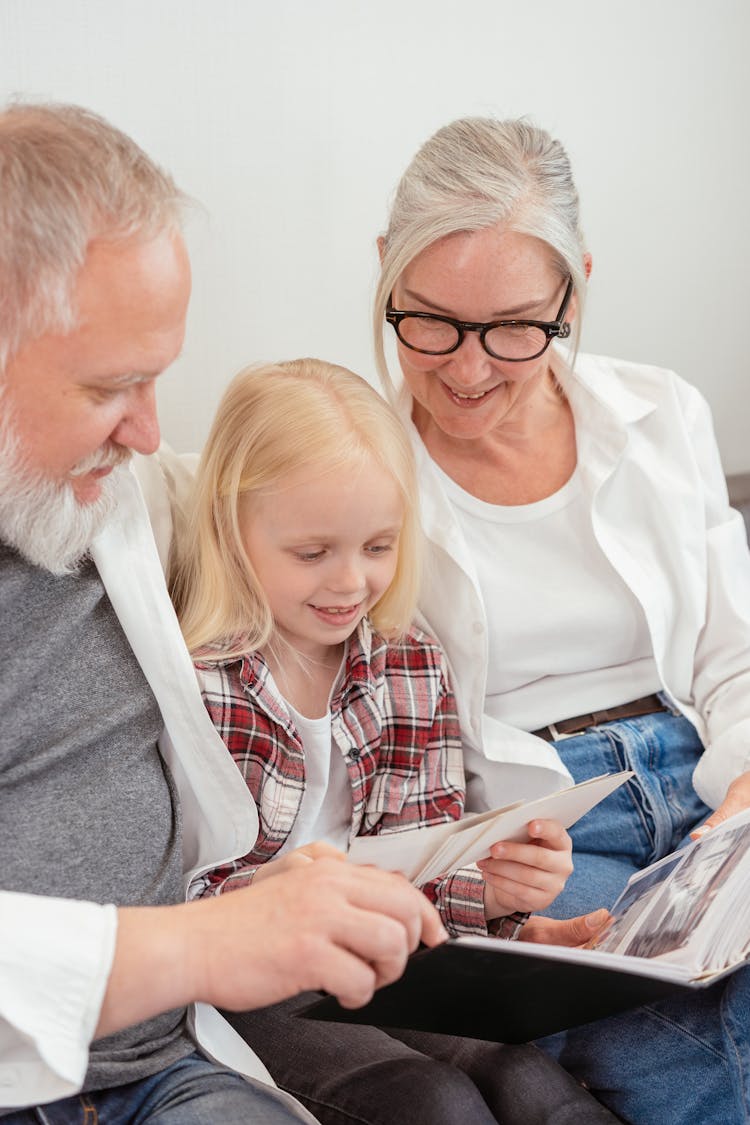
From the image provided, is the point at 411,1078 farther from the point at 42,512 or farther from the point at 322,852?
the point at 42,512

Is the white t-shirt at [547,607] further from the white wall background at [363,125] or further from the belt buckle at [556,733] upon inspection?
the white wall background at [363,125]

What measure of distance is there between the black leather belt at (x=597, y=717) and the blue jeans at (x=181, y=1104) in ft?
2.37

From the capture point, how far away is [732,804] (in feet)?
5.43

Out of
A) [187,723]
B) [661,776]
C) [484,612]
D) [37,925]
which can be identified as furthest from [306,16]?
[37,925]

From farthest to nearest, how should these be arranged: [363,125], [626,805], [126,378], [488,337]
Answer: [363,125]
[626,805]
[488,337]
[126,378]

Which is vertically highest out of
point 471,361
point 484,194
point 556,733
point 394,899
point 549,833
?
point 484,194

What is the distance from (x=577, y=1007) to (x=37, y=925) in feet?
1.91

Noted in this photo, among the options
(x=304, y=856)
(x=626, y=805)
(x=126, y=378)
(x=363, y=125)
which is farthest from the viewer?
(x=363, y=125)

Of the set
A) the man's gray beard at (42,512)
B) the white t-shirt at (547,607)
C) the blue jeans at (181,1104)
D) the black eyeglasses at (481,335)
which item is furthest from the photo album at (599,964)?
the black eyeglasses at (481,335)

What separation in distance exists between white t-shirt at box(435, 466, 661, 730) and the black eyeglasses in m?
0.22

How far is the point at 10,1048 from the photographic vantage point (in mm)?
1144

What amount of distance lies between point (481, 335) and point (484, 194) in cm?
19

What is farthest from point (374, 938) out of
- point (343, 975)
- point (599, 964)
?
point (599, 964)

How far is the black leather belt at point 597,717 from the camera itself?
188 centimetres
